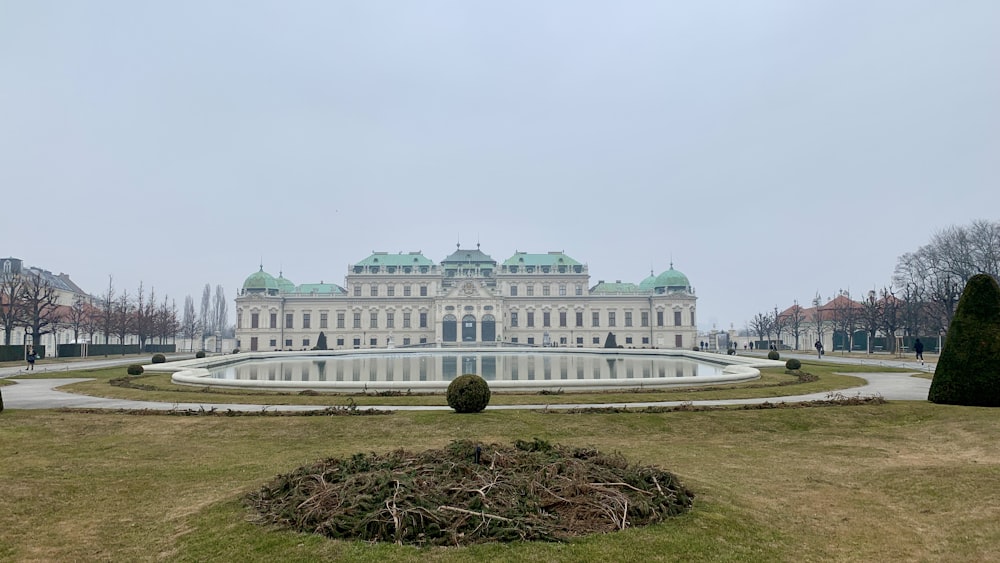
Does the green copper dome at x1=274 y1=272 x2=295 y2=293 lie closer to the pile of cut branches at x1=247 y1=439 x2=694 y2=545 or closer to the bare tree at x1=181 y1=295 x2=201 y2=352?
the bare tree at x1=181 y1=295 x2=201 y2=352

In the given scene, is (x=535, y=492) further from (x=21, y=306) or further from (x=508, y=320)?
(x=508, y=320)

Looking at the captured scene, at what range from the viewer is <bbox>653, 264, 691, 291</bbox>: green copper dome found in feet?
292

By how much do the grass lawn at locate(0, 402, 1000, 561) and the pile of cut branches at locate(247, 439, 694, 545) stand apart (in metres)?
0.27

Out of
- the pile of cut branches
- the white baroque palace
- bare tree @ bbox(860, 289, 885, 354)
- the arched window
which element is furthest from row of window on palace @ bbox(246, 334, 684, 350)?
the pile of cut branches

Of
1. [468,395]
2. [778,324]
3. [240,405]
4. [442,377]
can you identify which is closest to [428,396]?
[468,395]

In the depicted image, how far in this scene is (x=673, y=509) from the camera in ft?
23.5

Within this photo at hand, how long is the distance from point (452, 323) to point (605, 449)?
236 feet

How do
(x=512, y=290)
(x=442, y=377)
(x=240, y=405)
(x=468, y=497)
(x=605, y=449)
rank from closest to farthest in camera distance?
(x=468, y=497) → (x=605, y=449) → (x=240, y=405) → (x=442, y=377) → (x=512, y=290)

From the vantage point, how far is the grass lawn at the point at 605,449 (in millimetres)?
6219

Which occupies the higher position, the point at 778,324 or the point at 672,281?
the point at 672,281

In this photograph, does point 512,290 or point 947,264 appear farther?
point 512,290

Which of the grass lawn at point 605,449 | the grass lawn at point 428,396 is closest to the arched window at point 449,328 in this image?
the grass lawn at point 428,396

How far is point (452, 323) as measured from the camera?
83.4 m

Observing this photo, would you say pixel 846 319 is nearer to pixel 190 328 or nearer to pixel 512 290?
pixel 512 290
